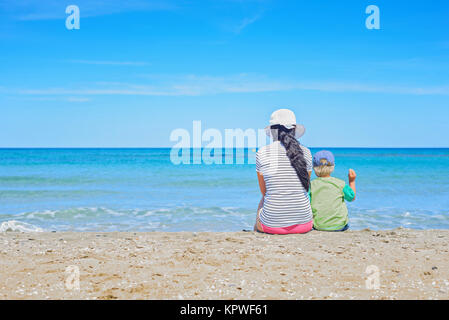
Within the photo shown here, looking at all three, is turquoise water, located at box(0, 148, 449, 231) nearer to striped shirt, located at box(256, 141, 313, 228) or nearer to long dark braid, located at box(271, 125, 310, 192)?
striped shirt, located at box(256, 141, 313, 228)

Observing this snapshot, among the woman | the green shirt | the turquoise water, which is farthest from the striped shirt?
the turquoise water

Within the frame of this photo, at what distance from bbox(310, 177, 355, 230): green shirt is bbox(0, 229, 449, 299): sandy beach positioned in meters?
0.23

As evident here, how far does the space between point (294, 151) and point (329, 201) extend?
0.94m

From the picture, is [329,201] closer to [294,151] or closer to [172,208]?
[294,151]

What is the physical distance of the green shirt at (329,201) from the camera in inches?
203

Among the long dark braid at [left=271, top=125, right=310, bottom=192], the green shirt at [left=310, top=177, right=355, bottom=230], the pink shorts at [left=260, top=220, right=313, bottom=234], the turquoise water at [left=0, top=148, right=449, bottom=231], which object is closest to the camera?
the long dark braid at [left=271, top=125, right=310, bottom=192]

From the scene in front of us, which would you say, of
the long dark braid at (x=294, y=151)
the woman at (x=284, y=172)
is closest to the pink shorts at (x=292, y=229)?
the woman at (x=284, y=172)

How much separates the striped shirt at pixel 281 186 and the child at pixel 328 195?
0.30 meters

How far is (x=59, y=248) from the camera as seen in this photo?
4.71 meters

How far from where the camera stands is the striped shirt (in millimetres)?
4812

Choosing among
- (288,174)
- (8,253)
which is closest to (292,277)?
(288,174)

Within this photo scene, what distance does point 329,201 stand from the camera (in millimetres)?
5188

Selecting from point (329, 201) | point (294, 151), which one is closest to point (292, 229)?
point (329, 201)
